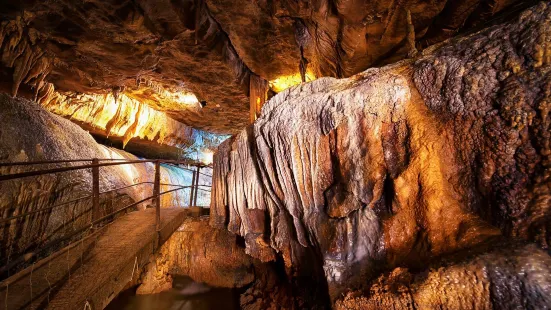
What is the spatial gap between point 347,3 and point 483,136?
9.08 ft

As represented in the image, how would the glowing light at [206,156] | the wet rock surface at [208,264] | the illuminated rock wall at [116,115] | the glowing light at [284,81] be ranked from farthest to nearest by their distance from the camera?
the glowing light at [206,156]
the illuminated rock wall at [116,115]
the glowing light at [284,81]
the wet rock surface at [208,264]

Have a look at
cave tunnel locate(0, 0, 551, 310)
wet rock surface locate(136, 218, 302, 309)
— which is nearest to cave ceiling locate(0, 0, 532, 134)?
cave tunnel locate(0, 0, 551, 310)

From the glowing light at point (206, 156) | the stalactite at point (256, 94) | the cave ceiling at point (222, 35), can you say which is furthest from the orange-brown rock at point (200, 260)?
the glowing light at point (206, 156)

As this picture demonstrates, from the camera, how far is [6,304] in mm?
2111

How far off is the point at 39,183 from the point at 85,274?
3.20 metres

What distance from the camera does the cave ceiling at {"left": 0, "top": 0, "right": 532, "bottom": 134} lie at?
13.6 ft

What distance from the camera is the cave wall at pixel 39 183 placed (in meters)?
4.35

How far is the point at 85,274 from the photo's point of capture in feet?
8.80

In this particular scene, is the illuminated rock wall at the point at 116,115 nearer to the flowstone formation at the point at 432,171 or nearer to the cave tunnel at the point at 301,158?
the cave tunnel at the point at 301,158

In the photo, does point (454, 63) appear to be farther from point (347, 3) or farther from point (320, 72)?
point (320, 72)

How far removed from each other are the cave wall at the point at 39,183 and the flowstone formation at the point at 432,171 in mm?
4160

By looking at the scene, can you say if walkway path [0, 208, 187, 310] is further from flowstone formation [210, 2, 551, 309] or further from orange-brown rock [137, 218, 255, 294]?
orange-brown rock [137, 218, 255, 294]

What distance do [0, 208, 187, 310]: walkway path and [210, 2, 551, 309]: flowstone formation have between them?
215 cm

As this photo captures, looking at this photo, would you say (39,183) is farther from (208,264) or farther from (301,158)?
(301,158)
